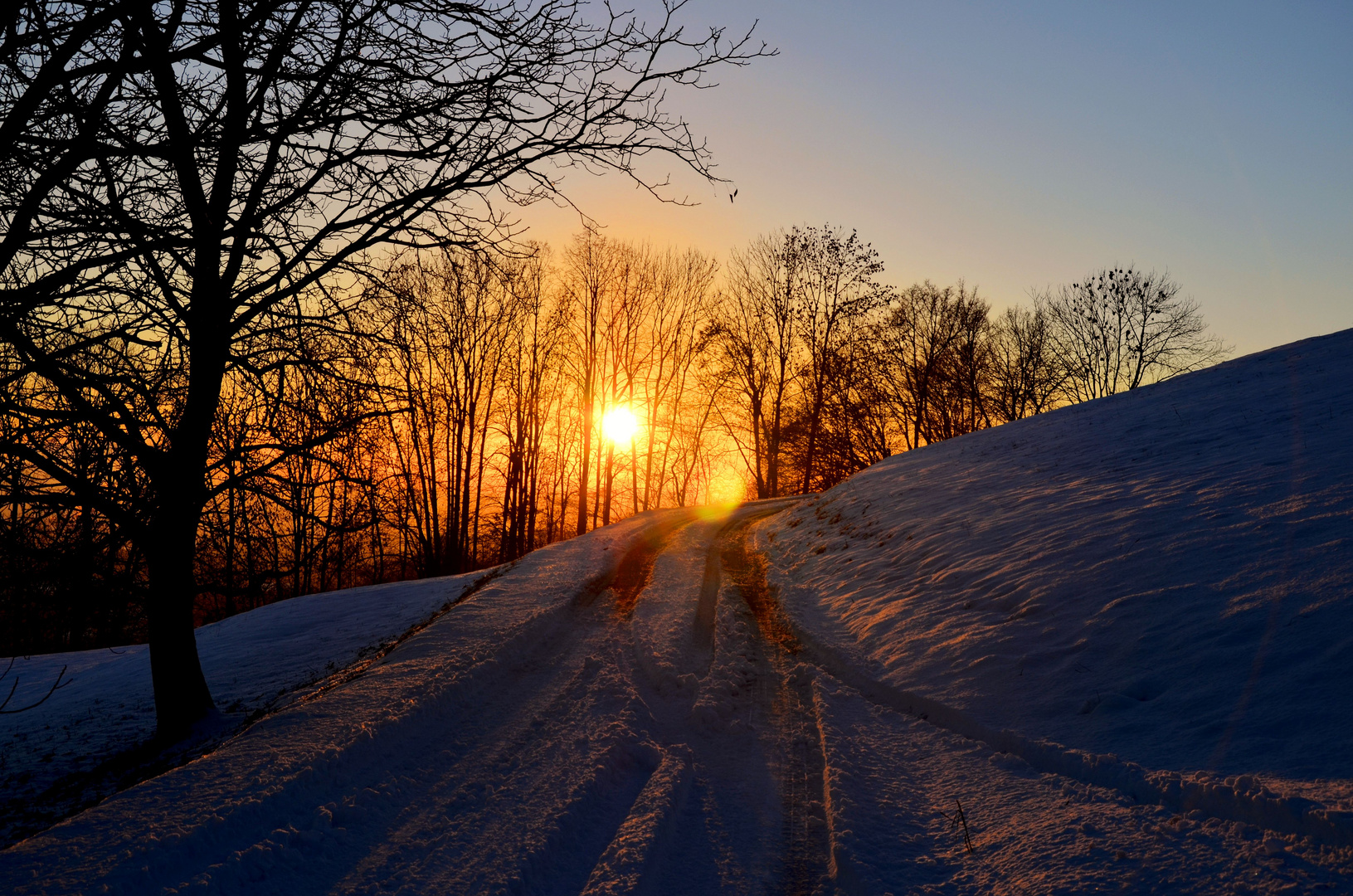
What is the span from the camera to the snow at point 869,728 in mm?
4109

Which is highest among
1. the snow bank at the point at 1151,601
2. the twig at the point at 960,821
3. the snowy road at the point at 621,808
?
the snow bank at the point at 1151,601

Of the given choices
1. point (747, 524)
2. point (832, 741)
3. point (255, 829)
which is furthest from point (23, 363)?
point (747, 524)

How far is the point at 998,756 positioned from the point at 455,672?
217 inches

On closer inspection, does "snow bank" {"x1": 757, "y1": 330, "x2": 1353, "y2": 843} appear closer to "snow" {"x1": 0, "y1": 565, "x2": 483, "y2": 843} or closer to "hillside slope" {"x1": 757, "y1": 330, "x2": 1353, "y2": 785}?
"hillside slope" {"x1": 757, "y1": 330, "x2": 1353, "y2": 785}

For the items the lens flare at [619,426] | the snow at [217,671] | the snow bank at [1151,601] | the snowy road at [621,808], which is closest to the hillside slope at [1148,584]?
the snow bank at [1151,601]

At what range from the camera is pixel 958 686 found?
683 cm

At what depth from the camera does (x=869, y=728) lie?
6.55 m

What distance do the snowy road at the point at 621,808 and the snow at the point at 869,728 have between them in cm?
2

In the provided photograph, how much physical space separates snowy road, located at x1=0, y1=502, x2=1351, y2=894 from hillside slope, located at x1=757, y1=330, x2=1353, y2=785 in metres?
0.86

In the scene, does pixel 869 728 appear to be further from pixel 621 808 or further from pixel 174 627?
pixel 174 627

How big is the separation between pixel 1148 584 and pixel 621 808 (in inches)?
231

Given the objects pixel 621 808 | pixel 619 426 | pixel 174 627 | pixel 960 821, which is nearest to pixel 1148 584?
pixel 960 821

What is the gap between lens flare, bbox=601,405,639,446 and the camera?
4175 cm

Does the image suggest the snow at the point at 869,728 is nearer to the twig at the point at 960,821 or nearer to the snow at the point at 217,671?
the twig at the point at 960,821
